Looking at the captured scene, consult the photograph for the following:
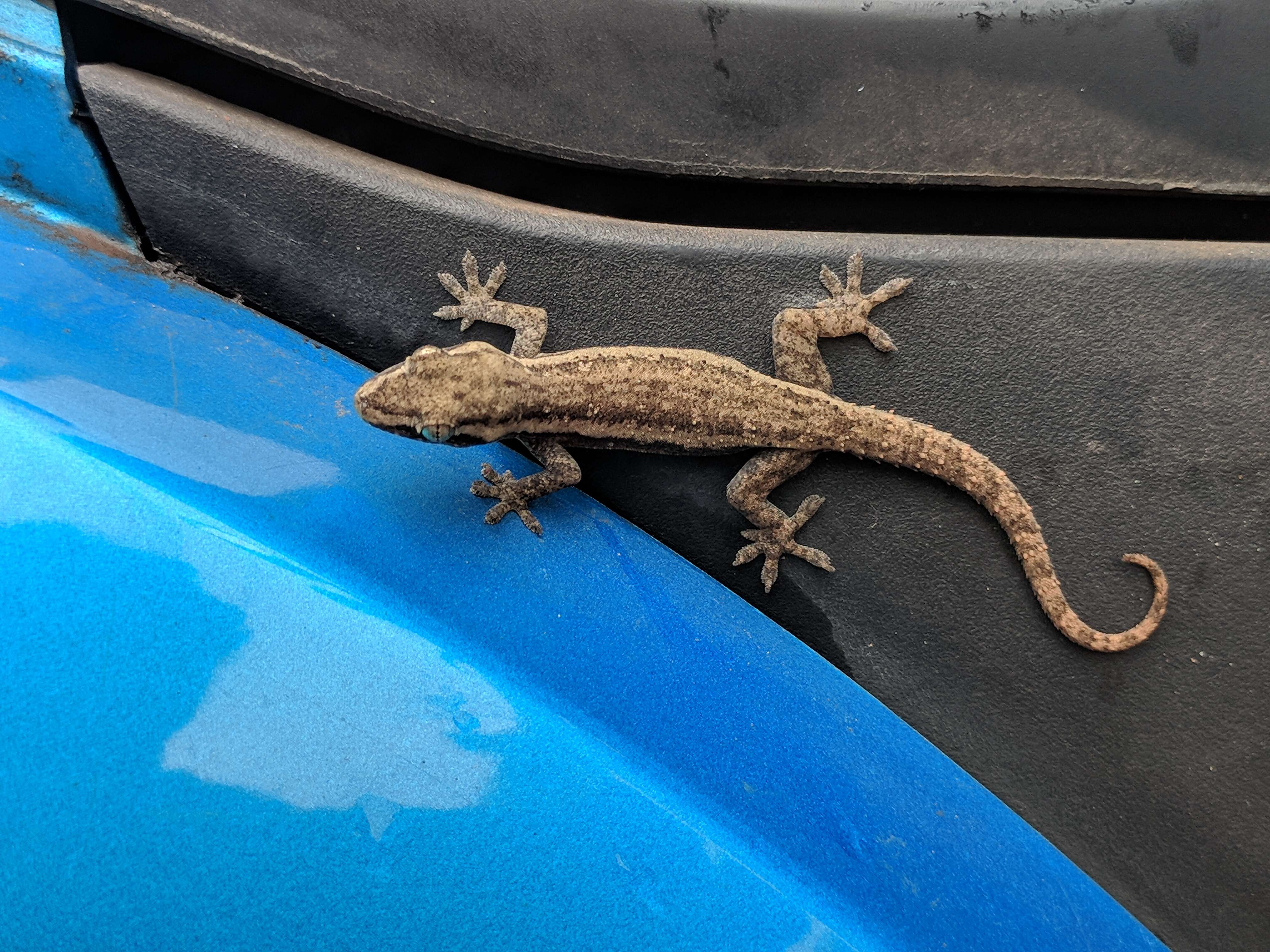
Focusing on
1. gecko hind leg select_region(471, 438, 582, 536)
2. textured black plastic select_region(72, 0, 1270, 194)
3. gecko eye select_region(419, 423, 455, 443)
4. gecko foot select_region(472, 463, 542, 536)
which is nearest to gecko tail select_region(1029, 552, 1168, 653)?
textured black plastic select_region(72, 0, 1270, 194)

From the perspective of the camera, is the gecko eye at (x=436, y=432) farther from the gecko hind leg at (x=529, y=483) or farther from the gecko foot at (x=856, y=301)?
the gecko foot at (x=856, y=301)

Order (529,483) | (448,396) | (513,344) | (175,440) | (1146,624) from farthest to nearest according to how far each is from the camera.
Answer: (513,344) < (529,483) < (1146,624) < (448,396) < (175,440)

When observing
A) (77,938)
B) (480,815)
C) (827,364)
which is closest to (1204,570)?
(827,364)

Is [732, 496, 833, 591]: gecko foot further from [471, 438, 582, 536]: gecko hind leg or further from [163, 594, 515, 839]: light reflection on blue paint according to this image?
[163, 594, 515, 839]: light reflection on blue paint

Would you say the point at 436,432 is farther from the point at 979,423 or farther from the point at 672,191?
the point at 979,423

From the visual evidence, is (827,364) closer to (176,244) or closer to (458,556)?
(458,556)

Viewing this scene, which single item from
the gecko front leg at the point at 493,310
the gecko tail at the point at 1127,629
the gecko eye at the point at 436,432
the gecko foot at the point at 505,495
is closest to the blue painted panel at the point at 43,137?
the gecko front leg at the point at 493,310

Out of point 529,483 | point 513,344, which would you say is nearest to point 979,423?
point 529,483
